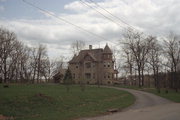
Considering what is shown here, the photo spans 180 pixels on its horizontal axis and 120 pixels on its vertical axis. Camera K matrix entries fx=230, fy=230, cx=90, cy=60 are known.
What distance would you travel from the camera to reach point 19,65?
62188 mm

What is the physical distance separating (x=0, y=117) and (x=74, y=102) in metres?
9.06

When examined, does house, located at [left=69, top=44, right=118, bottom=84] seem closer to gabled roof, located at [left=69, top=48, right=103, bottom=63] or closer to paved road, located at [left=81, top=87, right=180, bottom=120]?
gabled roof, located at [left=69, top=48, right=103, bottom=63]

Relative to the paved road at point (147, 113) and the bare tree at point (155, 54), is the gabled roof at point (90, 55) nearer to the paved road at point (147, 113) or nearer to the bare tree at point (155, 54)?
the bare tree at point (155, 54)

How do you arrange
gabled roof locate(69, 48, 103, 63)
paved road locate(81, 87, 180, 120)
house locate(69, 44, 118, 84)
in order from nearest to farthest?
paved road locate(81, 87, 180, 120) < house locate(69, 44, 118, 84) < gabled roof locate(69, 48, 103, 63)

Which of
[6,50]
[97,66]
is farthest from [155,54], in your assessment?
[6,50]

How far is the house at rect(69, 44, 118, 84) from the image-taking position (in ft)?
218

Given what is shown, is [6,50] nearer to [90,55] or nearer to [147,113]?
[90,55]

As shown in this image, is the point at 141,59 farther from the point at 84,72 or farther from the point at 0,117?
the point at 0,117

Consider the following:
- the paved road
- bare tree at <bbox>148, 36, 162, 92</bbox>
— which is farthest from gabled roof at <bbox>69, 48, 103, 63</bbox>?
the paved road

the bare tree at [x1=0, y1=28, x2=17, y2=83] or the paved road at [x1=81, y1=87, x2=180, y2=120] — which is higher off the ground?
the bare tree at [x1=0, y1=28, x2=17, y2=83]

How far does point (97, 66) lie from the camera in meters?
67.2

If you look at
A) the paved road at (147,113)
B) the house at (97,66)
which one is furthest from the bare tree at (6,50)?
the paved road at (147,113)

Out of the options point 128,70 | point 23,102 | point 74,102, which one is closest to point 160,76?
point 128,70

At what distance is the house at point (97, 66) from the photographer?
66312 millimetres
